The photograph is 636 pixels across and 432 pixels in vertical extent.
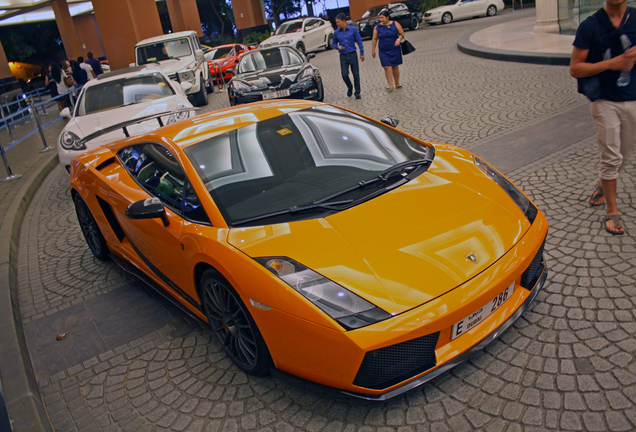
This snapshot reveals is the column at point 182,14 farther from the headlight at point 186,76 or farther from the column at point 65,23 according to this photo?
the headlight at point 186,76

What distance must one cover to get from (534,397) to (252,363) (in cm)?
154

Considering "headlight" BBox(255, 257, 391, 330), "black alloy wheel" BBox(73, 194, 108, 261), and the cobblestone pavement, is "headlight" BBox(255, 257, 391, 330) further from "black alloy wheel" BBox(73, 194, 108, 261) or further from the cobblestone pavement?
"black alloy wheel" BBox(73, 194, 108, 261)

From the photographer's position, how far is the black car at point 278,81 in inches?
409

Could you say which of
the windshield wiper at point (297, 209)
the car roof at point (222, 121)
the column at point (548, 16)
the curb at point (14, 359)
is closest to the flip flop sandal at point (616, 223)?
the windshield wiper at point (297, 209)

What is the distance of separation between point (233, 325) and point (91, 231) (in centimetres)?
279

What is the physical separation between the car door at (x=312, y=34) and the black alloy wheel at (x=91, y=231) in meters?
18.9

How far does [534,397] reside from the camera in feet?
8.18

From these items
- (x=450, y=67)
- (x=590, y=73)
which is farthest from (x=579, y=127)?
(x=450, y=67)

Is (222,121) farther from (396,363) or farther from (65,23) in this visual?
(65,23)

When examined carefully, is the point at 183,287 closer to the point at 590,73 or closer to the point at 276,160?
the point at 276,160

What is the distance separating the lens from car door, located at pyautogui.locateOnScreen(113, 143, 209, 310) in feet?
10.5

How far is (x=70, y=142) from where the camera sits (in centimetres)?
756

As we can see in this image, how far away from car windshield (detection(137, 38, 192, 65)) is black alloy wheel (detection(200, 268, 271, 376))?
13.4m

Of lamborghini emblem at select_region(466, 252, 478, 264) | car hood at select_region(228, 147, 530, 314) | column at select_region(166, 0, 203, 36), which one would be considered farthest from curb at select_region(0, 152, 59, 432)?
column at select_region(166, 0, 203, 36)
